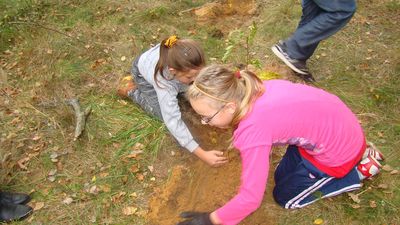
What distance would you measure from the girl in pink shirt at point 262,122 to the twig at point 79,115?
1.78 metres

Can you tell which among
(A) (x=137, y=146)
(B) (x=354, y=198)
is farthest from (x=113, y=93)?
(B) (x=354, y=198)

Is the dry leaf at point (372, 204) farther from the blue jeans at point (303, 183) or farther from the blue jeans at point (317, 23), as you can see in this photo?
the blue jeans at point (317, 23)

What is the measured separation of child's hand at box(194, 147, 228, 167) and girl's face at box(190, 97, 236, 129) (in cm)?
115

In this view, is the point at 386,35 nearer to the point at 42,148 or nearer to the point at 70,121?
the point at 70,121

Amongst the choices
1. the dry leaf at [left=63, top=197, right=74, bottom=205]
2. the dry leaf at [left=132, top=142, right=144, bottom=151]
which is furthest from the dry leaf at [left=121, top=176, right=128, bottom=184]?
the dry leaf at [left=63, top=197, right=74, bottom=205]

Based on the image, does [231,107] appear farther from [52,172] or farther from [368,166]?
[52,172]

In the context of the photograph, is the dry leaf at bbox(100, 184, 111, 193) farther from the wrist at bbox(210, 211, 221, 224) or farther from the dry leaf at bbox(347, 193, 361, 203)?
the dry leaf at bbox(347, 193, 361, 203)

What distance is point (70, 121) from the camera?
3.85 meters

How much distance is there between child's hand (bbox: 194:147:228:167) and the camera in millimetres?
3197

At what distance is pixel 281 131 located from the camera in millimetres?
2064

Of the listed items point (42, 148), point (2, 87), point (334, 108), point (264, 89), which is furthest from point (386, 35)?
point (2, 87)

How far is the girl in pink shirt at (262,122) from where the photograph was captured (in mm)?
1989

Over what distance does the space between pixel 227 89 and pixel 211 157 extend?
1.33m

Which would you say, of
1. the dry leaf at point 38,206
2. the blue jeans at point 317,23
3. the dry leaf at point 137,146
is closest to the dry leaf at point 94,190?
the dry leaf at point 38,206
